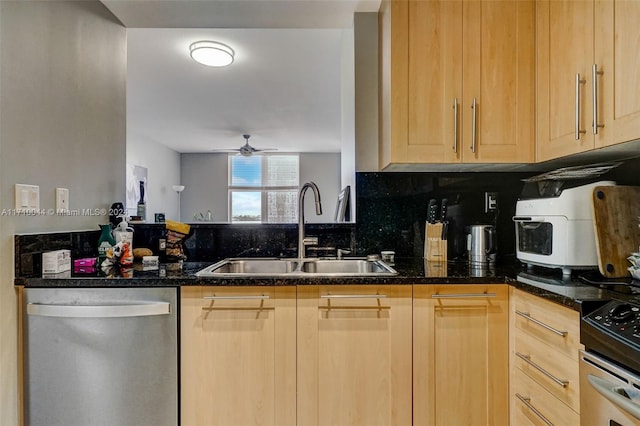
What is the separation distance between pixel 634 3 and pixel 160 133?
5.85 m

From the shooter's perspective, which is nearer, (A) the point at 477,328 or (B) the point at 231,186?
(A) the point at 477,328

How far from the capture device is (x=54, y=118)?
152 cm

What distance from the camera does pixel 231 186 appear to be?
764 cm

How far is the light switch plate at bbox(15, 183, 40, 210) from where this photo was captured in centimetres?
133

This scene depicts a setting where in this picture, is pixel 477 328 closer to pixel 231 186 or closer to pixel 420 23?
pixel 420 23

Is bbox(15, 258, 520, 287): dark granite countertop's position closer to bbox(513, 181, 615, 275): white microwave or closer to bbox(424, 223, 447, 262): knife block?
bbox(513, 181, 615, 275): white microwave

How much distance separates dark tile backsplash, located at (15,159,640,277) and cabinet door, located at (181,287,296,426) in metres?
0.63

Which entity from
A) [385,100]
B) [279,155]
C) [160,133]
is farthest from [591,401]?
[279,155]

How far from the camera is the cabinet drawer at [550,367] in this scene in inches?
42.0

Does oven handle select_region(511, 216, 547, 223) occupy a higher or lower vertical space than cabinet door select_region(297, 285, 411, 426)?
higher

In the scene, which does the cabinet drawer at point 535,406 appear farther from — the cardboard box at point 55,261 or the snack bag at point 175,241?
the cardboard box at point 55,261

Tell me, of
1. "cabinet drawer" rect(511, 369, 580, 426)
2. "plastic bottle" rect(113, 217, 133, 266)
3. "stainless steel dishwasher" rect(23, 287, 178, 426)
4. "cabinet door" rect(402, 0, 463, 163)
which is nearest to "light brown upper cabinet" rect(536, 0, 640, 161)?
"cabinet door" rect(402, 0, 463, 163)

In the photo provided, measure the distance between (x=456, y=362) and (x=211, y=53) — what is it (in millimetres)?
2704

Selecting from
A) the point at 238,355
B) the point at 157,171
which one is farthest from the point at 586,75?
Answer: the point at 157,171
